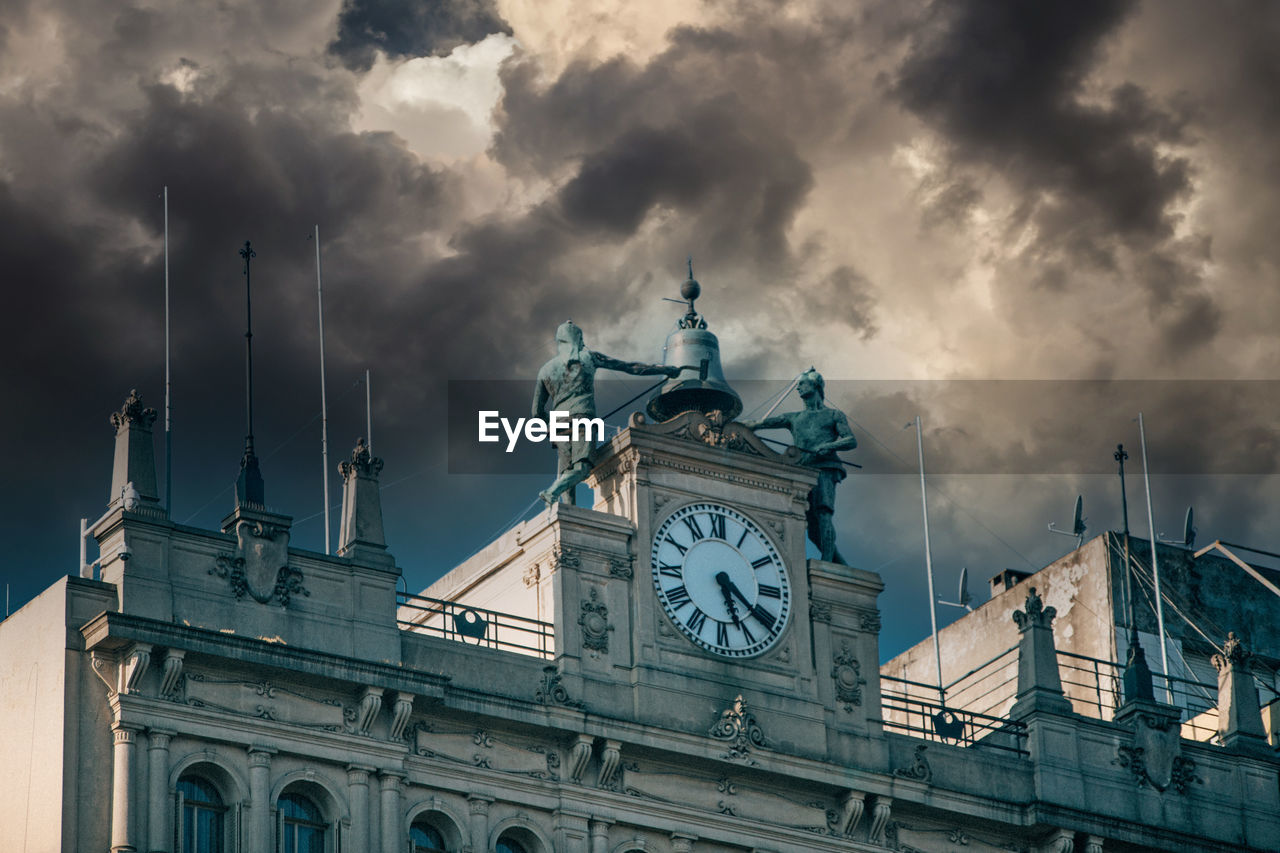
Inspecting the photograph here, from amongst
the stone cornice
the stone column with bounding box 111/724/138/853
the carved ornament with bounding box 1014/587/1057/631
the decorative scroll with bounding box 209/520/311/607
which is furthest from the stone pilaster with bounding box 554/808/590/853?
the carved ornament with bounding box 1014/587/1057/631

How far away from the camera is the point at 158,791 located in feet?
174

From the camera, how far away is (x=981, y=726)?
6359cm

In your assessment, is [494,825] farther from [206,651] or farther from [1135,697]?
[1135,697]

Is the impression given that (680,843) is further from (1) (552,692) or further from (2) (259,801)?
(2) (259,801)

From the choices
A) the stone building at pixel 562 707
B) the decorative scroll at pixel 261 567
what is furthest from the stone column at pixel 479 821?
the decorative scroll at pixel 261 567

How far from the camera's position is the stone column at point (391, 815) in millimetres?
55344

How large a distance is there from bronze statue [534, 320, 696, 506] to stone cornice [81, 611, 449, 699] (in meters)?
5.95

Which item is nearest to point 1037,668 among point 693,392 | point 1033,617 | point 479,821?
point 1033,617

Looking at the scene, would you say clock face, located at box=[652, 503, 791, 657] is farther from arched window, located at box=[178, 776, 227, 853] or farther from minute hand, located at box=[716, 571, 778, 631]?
arched window, located at box=[178, 776, 227, 853]

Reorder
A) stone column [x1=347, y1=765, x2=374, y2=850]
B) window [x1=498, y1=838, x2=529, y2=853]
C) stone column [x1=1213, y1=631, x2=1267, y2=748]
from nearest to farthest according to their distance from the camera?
1. stone column [x1=347, y1=765, x2=374, y2=850]
2. window [x1=498, y1=838, x2=529, y2=853]
3. stone column [x1=1213, y1=631, x2=1267, y2=748]

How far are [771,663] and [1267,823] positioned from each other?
1215cm

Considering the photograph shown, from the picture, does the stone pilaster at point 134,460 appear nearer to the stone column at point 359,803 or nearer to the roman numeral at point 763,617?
the stone column at point 359,803

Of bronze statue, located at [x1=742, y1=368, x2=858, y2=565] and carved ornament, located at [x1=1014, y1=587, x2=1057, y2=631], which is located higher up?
bronze statue, located at [x1=742, y1=368, x2=858, y2=565]

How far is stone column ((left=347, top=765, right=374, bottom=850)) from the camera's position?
55.1 m
